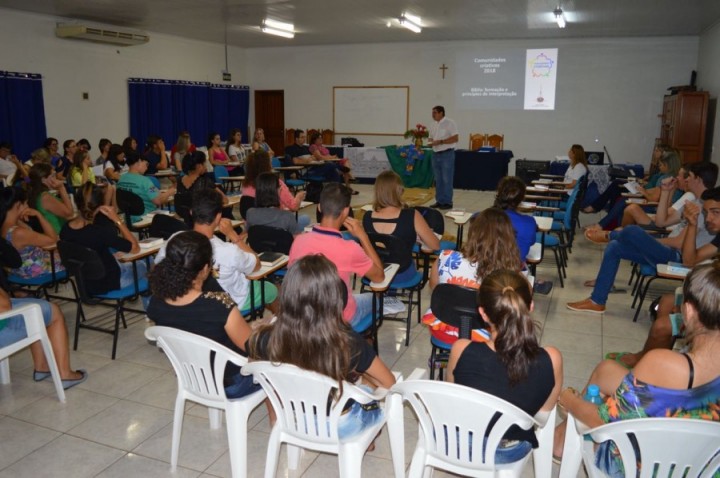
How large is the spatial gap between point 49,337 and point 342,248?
180 centimetres

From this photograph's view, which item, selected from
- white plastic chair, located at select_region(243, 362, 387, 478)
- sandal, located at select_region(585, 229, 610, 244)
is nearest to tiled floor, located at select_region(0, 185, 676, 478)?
white plastic chair, located at select_region(243, 362, 387, 478)

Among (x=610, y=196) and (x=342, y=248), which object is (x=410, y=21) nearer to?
(x=610, y=196)

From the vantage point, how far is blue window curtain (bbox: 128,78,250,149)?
37.2 ft

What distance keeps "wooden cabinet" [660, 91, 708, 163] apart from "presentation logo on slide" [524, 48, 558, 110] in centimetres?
309

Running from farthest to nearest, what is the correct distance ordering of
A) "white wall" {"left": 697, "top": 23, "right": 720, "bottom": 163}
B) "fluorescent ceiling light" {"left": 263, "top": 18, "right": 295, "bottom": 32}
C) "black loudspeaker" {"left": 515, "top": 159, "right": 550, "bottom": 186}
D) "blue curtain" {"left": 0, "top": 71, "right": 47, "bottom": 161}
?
"black loudspeaker" {"left": 515, "top": 159, "right": 550, "bottom": 186} < "fluorescent ceiling light" {"left": 263, "top": 18, "right": 295, "bottom": 32} < "blue curtain" {"left": 0, "top": 71, "right": 47, "bottom": 161} < "white wall" {"left": 697, "top": 23, "right": 720, "bottom": 163}

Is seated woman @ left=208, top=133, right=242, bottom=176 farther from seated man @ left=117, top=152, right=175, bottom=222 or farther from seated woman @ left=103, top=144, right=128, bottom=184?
seated man @ left=117, top=152, right=175, bottom=222

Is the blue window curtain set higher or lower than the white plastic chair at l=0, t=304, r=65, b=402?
higher

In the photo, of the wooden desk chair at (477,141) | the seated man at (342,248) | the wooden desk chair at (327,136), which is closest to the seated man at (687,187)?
the seated man at (342,248)

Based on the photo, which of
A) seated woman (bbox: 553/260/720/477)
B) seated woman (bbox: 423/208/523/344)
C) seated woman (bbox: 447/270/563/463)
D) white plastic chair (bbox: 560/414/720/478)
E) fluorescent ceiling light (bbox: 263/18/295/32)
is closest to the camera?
white plastic chair (bbox: 560/414/720/478)

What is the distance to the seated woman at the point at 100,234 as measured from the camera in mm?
3617

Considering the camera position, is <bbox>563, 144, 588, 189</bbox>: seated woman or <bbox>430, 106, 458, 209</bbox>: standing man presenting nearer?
<bbox>563, 144, 588, 189</bbox>: seated woman

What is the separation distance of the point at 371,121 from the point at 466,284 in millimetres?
11027

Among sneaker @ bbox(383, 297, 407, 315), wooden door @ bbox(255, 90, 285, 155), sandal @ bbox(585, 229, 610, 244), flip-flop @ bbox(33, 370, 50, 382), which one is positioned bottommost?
flip-flop @ bbox(33, 370, 50, 382)

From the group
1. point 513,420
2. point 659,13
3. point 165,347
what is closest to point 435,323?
point 513,420
